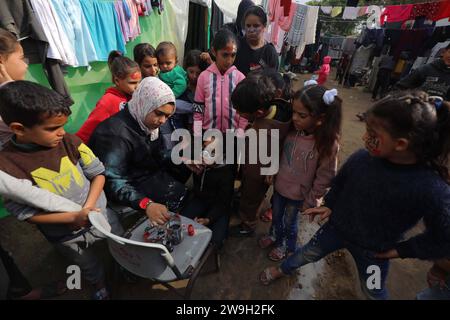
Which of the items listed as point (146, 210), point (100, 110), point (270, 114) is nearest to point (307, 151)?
point (270, 114)

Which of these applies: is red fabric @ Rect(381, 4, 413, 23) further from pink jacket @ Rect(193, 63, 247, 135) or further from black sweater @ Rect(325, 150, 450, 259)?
black sweater @ Rect(325, 150, 450, 259)

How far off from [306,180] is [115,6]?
3.54m

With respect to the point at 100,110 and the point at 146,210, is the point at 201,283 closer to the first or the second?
the point at 146,210

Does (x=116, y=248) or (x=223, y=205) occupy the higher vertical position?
(x=116, y=248)

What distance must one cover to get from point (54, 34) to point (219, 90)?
207 cm

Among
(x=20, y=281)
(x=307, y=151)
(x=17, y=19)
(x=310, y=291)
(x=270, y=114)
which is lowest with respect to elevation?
(x=310, y=291)

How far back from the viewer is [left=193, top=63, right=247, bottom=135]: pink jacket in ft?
7.68

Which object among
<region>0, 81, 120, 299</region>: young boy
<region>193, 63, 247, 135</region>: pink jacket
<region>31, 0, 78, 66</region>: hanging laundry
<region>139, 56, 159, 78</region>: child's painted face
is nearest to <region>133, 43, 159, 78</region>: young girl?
<region>139, 56, 159, 78</region>: child's painted face

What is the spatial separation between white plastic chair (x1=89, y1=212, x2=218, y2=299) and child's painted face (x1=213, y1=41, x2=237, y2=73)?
160 centimetres

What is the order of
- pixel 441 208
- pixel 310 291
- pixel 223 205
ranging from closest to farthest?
pixel 441 208
pixel 310 291
pixel 223 205

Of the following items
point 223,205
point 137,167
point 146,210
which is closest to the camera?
point 146,210

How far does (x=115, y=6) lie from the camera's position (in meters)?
3.16

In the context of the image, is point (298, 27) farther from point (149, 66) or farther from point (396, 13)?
point (149, 66)

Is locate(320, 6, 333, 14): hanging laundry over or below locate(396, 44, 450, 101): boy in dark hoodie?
over
